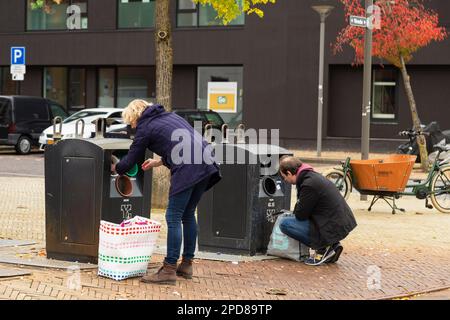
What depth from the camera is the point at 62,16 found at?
116 ft

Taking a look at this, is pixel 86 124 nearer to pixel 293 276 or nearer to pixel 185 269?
pixel 293 276

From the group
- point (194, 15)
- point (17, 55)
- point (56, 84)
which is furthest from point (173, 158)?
point (56, 84)

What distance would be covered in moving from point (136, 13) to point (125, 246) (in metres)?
27.0

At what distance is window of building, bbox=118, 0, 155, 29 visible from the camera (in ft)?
109

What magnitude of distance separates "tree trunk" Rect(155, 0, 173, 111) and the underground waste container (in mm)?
4921

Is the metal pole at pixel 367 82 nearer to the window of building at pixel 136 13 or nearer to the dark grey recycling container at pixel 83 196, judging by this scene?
the dark grey recycling container at pixel 83 196

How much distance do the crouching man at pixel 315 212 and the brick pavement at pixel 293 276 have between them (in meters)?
0.29

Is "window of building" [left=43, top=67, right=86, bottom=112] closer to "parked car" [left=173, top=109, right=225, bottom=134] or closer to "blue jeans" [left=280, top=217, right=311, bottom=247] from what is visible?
"parked car" [left=173, top=109, right=225, bottom=134]

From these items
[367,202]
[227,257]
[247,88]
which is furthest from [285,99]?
[227,257]

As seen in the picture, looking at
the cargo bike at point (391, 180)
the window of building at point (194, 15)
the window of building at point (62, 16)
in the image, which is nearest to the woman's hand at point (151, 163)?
the cargo bike at point (391, 180)

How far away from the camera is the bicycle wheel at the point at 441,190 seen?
14234 mm

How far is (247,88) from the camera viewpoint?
3167 cm

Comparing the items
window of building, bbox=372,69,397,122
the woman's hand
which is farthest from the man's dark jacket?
window of building, bbox=372,69,397,122
